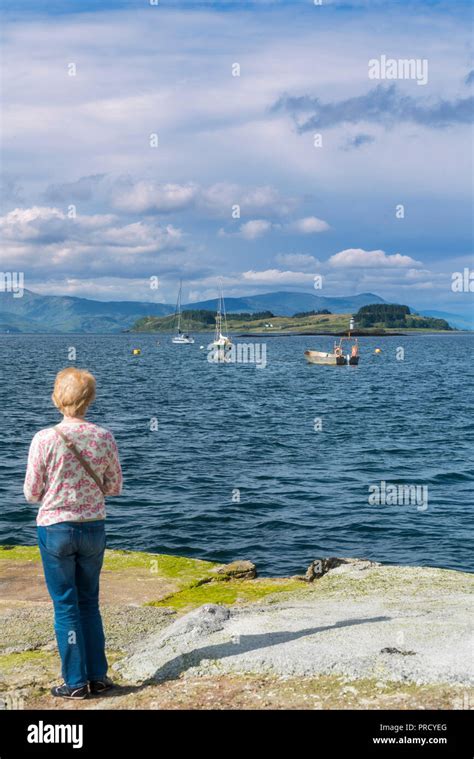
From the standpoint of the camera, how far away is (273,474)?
102ft

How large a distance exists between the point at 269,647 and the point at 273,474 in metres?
23.1

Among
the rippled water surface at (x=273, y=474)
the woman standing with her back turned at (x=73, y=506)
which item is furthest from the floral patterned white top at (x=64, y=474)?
the rippled water surface at (x=273, y=474)

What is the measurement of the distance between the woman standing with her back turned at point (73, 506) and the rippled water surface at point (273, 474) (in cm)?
1225

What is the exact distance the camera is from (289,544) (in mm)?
21516

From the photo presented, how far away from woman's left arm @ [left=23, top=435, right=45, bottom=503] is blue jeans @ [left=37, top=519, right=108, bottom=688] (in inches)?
13.7

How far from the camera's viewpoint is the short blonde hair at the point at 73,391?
6.99 metres

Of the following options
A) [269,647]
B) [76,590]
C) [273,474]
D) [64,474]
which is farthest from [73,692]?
[273,474]

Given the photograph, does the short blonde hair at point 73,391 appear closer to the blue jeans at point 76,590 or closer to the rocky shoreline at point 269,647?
the blue jeans at point 76,590

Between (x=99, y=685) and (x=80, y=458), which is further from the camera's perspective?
(x=99, y=685)

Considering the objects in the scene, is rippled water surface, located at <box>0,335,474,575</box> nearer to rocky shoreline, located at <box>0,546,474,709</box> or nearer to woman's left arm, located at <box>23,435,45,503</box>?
rocky shoreline, located at <box>0,546,474,709</box>

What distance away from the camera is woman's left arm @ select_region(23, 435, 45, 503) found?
699cm

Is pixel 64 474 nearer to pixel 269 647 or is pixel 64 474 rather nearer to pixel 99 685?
pixel 99 685

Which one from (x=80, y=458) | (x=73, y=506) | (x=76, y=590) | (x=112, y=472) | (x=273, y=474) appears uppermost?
(x=80, y=458)
